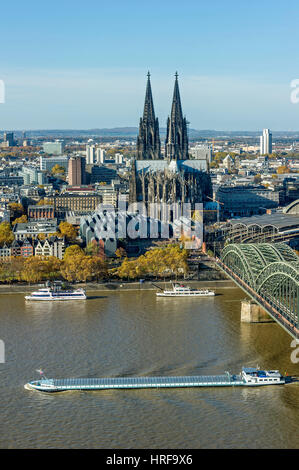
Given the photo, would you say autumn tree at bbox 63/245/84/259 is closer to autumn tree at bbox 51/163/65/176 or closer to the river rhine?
the river rhine

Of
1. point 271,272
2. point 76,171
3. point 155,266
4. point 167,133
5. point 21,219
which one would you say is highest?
point 167,133

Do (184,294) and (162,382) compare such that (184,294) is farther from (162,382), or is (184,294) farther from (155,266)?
(162,382)

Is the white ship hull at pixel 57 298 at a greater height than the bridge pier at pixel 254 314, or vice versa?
the bridge pier at pixel 254 314

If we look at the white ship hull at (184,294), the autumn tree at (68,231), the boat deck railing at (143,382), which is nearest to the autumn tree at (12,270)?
the autumn tree at (68,231)

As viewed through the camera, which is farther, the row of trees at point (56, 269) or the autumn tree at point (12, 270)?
the autumn tree at point (12, 270)

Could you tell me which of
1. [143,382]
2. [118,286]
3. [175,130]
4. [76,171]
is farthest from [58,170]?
[143,382]

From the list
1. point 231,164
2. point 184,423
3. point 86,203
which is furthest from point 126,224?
point 231,164

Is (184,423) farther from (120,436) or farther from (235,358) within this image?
(235,358)

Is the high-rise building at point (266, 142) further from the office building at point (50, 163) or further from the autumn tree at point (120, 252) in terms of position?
the autumn tree at point (120, 252)

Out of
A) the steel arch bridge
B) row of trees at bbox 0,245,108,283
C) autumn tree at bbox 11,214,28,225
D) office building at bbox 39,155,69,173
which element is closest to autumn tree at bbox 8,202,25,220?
autumn tree at bbox 11,214,28,225
